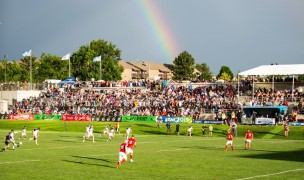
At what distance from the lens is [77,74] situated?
15988 cm

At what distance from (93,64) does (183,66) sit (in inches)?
1458

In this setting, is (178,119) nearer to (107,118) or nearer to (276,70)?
(107,118)

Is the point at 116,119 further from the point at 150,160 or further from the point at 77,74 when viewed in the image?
the point at 77,74

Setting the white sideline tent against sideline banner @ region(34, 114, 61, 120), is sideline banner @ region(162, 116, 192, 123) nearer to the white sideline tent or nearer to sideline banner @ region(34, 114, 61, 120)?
the white sideline tent

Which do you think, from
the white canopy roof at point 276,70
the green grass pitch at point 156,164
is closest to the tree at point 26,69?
the white canopy roof at point 276,70

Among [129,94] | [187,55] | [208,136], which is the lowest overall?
[208,136]

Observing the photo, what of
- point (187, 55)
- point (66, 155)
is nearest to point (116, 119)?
point (66, 155)

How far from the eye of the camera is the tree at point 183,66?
177750 mm

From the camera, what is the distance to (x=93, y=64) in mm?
155625

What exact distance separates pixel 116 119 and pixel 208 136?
20.8 metres

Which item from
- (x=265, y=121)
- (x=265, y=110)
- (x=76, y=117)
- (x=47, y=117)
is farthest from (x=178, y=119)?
(x=47, y=117)

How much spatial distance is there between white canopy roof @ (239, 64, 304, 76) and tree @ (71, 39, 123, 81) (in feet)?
265

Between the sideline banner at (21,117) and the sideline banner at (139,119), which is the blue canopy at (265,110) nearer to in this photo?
the sideline banner at (139,119)

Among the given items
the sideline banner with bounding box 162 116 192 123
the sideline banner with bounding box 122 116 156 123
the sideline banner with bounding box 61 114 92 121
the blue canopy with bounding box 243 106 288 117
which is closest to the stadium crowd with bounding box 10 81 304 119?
the sideline banner with bounding box 162 116 192 123
